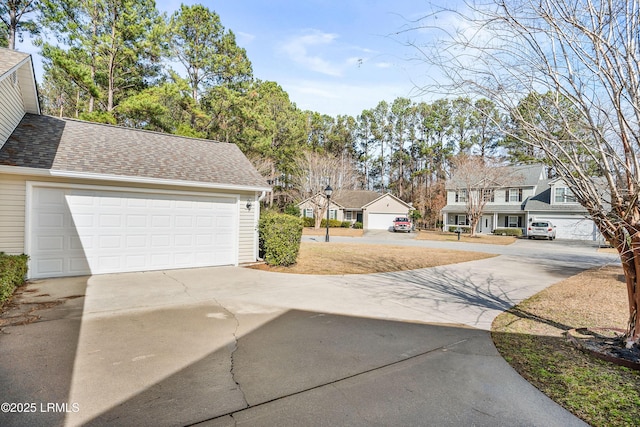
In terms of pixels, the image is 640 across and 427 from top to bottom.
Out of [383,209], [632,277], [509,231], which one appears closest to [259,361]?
[632,277]

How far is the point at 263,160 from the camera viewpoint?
2723cm

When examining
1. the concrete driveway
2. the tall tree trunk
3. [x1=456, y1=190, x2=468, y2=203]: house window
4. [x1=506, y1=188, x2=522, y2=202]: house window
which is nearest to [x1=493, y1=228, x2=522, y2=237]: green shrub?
[x1=506, y1=188, x2=522, y2=202]: house window

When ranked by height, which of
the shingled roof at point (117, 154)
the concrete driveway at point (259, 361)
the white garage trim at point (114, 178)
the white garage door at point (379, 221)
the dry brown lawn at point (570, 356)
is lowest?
the concrete driveway at point (259, 361)

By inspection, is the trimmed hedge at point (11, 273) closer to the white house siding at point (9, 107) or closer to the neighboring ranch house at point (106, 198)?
the neighboring ranch house at point (106, 198)

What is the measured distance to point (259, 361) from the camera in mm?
3395

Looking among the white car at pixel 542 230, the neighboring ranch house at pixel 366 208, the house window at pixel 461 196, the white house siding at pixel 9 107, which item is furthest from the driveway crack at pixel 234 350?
the house window at pixel 461 196

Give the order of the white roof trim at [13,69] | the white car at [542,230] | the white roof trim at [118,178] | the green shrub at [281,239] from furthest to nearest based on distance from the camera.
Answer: the white car at [542,230] → the green shrub at [281,239] → the white roof trim at [118,178] → the white roof trim at [13,69]

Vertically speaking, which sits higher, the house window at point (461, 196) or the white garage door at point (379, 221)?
the house window at point (461, 196)

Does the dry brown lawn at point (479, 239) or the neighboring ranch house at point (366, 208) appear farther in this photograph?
the neighboring ranch house at point (366, 208)

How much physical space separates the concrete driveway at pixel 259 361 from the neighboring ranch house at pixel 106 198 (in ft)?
4.22

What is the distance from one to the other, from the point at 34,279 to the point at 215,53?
21.5 m

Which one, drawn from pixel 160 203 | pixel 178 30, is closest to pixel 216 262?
pixel 160 203

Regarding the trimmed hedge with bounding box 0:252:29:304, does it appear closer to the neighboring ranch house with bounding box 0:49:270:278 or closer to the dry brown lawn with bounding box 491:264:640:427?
the neighboring ranch house with bounding box 0:49:270:278

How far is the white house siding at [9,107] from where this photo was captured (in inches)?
271
